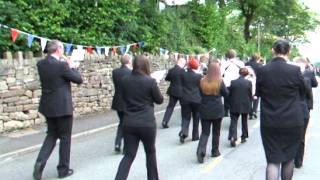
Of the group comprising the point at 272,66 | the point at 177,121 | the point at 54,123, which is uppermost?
the point at 272,66

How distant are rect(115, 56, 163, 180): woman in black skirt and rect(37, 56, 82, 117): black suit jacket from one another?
127 centimetres

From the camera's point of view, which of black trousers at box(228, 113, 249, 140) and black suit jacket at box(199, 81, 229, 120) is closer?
black suit jacket at box(199, 81, 229, 120)

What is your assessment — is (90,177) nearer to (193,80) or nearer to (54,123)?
(54,123)

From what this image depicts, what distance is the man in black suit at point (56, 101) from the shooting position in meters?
7.91

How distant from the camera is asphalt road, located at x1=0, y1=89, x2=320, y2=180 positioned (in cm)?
829

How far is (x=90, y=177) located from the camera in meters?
8.22

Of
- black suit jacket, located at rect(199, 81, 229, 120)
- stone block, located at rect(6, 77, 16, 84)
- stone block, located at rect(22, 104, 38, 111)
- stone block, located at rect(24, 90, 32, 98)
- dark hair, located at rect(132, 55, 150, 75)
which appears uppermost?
dark hair, located at rect(132, 55, 150, 75)

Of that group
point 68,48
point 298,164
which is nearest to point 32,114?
point 68,48

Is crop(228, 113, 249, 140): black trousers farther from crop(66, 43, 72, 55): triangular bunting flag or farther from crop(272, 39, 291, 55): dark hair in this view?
crop(66, 43, 72, 55): triangular bunting flag

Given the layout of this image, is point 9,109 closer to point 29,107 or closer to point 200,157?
point 29,107

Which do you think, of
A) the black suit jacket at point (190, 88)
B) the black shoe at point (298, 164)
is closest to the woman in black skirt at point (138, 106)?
the black shoe at point (298, 164)

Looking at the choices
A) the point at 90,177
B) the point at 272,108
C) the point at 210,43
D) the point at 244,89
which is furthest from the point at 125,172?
the point at 210,43

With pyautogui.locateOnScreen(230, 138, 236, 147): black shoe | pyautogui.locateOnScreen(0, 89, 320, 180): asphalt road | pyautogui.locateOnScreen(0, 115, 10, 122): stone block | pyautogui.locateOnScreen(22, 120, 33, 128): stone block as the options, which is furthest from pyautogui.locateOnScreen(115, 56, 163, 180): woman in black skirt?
pyautogui.locateOnScreen(22, 120, 33, 128): stone block

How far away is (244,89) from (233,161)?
2.15 metres
